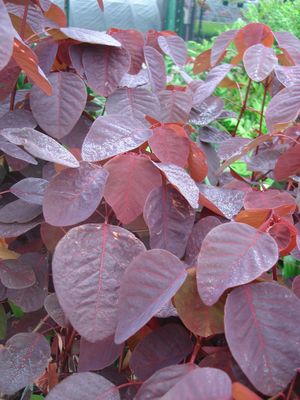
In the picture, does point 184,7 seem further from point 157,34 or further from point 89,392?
point 89,392

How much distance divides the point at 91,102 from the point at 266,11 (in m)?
4.37

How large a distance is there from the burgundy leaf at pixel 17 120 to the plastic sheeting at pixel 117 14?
3.71 meters

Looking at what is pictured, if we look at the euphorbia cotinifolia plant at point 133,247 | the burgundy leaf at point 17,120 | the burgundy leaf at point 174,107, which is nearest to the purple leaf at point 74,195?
the euphorbia cotinifolia plant at point 133,247

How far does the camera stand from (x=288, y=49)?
90 centimetres

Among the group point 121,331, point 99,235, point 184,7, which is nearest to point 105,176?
point 99,235

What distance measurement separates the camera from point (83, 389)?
1.52 ft

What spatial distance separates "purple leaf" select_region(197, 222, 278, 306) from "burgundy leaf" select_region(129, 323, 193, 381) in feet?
0.36

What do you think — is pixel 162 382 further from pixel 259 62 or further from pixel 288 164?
pixel 259 62

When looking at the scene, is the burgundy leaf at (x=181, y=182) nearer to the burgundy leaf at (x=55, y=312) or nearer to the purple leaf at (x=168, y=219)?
the purple leaf at (x=168, y=219)

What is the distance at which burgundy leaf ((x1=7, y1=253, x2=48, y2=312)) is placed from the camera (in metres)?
0.68

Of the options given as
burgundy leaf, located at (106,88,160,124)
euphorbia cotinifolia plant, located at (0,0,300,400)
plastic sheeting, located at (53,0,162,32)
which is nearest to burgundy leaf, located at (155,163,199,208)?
euphorbia cotinifolia plant, located at (0,0,300,400)

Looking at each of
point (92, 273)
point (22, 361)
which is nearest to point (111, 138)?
point (92, 273)

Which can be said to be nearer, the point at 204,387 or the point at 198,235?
the point at 204,387

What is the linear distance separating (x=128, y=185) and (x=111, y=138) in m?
0.06
